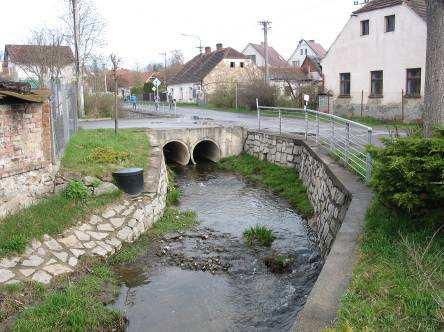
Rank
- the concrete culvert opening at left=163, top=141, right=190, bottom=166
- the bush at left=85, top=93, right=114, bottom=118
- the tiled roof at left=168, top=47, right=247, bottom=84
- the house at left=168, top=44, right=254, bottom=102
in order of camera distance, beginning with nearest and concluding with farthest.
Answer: the concrete culvert opening at left=163, top=141, right=190, bottom=166 < the bush at left=85, top=93, right=114, bottom=118 < the house at left=168, top=44, right=254, bottom=102 < the tiled roof at left=168, top=47, right=247, bottom=84

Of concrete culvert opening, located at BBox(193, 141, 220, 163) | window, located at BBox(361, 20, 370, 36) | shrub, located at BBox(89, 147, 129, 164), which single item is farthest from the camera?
window, located at BBox(361, 20, 370, 36)

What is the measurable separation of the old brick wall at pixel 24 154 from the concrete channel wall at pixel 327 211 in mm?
6088

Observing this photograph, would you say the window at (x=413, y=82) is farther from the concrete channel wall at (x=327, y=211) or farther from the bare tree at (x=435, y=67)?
the bare tree at (x=435, y=67)

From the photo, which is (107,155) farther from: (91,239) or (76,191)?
(91,239)

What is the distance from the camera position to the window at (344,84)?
28.5 meters

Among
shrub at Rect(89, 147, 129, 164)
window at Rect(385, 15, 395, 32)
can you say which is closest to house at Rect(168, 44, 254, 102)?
window at Rect(385, 15, 395, 32)

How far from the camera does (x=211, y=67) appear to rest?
53031 mm

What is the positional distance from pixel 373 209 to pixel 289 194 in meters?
6.87

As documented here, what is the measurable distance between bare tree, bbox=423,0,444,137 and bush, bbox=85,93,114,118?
23399mm

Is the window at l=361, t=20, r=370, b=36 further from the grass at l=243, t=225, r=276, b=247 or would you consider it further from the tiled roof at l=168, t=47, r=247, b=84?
the tiled roof at l=168, t=47, r=247, b=84

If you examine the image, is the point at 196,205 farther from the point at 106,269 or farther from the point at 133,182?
the point at 106,269

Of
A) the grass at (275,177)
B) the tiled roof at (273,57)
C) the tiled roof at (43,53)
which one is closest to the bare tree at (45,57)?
the tiled roof at (43,53)

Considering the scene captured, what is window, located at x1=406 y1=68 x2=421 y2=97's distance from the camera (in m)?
23.5

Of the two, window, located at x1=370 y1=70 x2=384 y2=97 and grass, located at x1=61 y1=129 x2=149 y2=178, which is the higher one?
window, located at x1=370 y1=70 x2=384 y2=97
